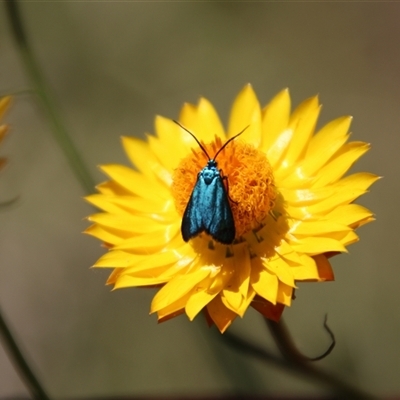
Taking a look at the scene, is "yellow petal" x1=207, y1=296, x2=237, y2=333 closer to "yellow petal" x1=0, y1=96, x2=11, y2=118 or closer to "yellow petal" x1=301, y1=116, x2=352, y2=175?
"yellow petal" x1=301, y1=116, x2=352, y2=175

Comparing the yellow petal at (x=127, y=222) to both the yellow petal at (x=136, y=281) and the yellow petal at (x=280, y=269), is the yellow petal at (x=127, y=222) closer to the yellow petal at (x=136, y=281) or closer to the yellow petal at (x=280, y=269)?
the yellow petal at (x=136, y=281)

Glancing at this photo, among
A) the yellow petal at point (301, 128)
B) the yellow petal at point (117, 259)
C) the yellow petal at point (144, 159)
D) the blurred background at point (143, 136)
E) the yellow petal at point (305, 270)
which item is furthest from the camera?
the blurred background at point (143, 136)

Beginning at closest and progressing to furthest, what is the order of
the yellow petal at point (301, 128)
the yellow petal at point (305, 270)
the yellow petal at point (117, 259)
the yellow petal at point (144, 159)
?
the yellow petal at point (305, 270), the yellow petal at point (117, 259), the yellow petal at point (301, 128), the yellow petal at point (144, 159)

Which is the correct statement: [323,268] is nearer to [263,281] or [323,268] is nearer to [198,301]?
[263,281]

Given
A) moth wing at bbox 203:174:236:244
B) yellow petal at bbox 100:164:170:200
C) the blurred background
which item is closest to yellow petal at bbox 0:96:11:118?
yellow petal at bbox 100:164:170:200

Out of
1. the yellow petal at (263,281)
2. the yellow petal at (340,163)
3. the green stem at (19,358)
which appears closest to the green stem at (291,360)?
the yellow petal at (263,281)

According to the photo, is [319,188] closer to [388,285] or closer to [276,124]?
[276,124]
